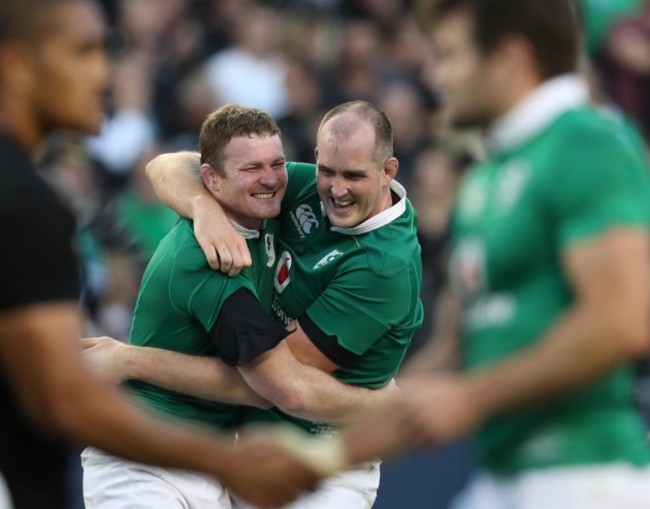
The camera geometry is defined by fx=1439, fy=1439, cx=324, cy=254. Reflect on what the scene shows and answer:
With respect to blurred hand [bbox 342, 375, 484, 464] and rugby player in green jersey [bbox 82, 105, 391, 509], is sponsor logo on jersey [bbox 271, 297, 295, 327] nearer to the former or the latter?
rugby player in green jersey [bbox 82, 105, 391, 509]

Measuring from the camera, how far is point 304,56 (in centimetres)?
1266

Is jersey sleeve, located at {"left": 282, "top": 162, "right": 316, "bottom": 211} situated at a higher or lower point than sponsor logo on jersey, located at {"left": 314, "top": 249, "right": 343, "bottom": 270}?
higher

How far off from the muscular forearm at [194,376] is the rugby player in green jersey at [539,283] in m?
2.07

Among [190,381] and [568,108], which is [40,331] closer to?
[568,108]

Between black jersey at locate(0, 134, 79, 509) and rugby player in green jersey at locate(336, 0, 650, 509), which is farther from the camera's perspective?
black jersey at locate(0, 134, 79, 509)

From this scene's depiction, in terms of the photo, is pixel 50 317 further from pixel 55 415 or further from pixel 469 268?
pixel 469 268

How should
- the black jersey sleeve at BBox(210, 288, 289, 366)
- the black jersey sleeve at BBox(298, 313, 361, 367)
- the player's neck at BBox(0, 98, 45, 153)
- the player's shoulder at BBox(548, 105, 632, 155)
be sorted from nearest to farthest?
the player's shoulder at BBox(548, 105, 632, 155) < the player's neck at BBox(0, 98, 45, 153) < the black jersey sleeve at BBox(210, 288, 289, 366) < the black jersey sleeve at BBox(298, 313, 361, 367)

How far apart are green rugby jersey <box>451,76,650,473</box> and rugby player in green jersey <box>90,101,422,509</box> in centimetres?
213

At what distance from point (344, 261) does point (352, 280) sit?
0.37 ft

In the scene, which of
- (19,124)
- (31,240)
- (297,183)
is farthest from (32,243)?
(297,183)

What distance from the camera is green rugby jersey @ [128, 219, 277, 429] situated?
18.7ft

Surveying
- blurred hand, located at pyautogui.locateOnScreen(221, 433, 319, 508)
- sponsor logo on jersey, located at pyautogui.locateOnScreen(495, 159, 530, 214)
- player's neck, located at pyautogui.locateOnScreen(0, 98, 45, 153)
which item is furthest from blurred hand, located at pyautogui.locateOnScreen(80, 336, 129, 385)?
sponsor logo on jersey, located at pyautogui.locateOnScreen(495, 159, 530, 214)

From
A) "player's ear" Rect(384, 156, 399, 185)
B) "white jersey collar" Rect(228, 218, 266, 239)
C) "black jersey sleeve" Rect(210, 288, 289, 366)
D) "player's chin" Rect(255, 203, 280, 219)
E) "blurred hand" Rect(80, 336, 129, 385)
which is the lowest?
"blurred hand" Rect(80, 336, 129, 385)

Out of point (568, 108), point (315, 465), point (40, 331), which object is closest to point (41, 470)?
point (40, 331)
